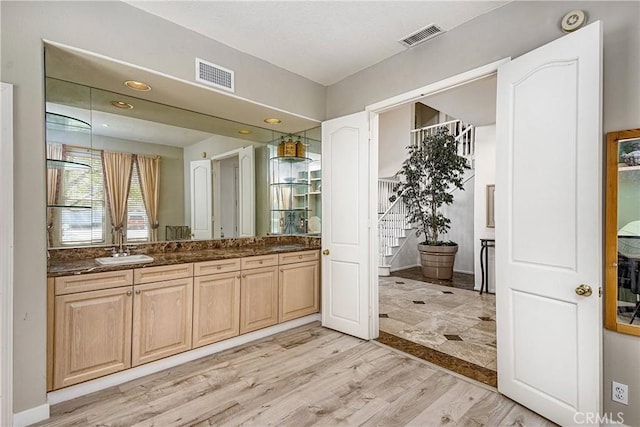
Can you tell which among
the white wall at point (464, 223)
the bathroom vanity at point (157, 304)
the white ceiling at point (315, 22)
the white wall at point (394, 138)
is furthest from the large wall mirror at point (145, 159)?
the white wall at point (394, 138)

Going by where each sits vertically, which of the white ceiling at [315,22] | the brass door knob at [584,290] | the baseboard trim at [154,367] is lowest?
the baseboard trim at [154,367]

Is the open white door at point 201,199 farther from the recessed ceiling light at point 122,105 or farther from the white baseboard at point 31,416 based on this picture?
the white baseboard at point 31,416

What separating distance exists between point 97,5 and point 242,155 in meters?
1.94

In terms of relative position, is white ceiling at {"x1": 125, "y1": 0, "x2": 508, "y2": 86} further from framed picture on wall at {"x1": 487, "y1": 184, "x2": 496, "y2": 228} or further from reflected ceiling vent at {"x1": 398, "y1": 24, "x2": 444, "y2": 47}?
framed picture on wall at {"x1": 487, "y1": 184, "x2": 496, "y2": 228}

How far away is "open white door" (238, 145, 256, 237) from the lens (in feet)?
12.6

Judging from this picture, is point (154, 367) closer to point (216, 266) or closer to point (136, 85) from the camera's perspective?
point (216, 266)

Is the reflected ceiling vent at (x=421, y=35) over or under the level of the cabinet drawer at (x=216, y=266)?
over

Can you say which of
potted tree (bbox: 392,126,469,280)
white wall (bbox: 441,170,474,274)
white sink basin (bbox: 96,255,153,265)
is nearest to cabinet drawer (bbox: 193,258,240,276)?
white sink basin (bbox: 96,255,153,265)

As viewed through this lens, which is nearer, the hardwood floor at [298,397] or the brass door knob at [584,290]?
the brass door knob at [584,290]

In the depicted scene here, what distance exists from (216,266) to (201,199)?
96cm

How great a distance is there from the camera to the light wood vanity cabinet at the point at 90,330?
2.07m

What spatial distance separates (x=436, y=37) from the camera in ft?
8.79

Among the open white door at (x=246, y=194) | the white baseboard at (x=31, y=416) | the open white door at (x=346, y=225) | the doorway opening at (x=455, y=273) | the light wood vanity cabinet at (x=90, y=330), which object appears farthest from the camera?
the open white door at (x=246, y=194)

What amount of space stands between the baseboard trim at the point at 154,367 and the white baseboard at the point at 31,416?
5.6 inches
